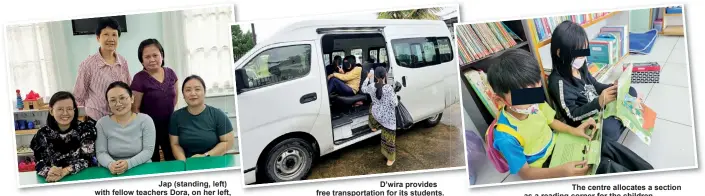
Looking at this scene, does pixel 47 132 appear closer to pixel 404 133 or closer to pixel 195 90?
pixel 195 90

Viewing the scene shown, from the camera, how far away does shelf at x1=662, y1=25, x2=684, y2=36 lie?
3.56 metres

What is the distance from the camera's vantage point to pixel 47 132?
3736 millimetres

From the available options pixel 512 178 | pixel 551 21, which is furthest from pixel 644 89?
pixel 512 178

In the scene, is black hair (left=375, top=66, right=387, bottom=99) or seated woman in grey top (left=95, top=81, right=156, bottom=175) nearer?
black hair (left=375, top=66, right=387, bottom=99)

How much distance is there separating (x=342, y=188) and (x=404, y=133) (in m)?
0.63

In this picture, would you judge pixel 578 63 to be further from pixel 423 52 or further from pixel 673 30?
pixel 423 52

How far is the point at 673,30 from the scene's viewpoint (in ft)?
11.7

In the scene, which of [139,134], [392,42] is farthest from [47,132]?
[392,42]

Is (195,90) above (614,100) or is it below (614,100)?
above

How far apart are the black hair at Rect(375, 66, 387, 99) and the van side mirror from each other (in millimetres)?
946

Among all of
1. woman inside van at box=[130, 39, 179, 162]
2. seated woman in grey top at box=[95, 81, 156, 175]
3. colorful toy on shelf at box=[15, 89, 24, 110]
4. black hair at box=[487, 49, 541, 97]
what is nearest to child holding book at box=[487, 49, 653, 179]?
black hair at box=[487, 49, 541, 97]

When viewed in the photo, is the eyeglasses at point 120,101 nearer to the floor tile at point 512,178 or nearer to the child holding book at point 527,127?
the child holding book at point 527,127

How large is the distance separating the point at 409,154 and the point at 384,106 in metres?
0.43

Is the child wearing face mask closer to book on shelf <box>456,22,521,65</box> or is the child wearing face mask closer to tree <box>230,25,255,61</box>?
book on shelf <box>456,22,521,65</box>
